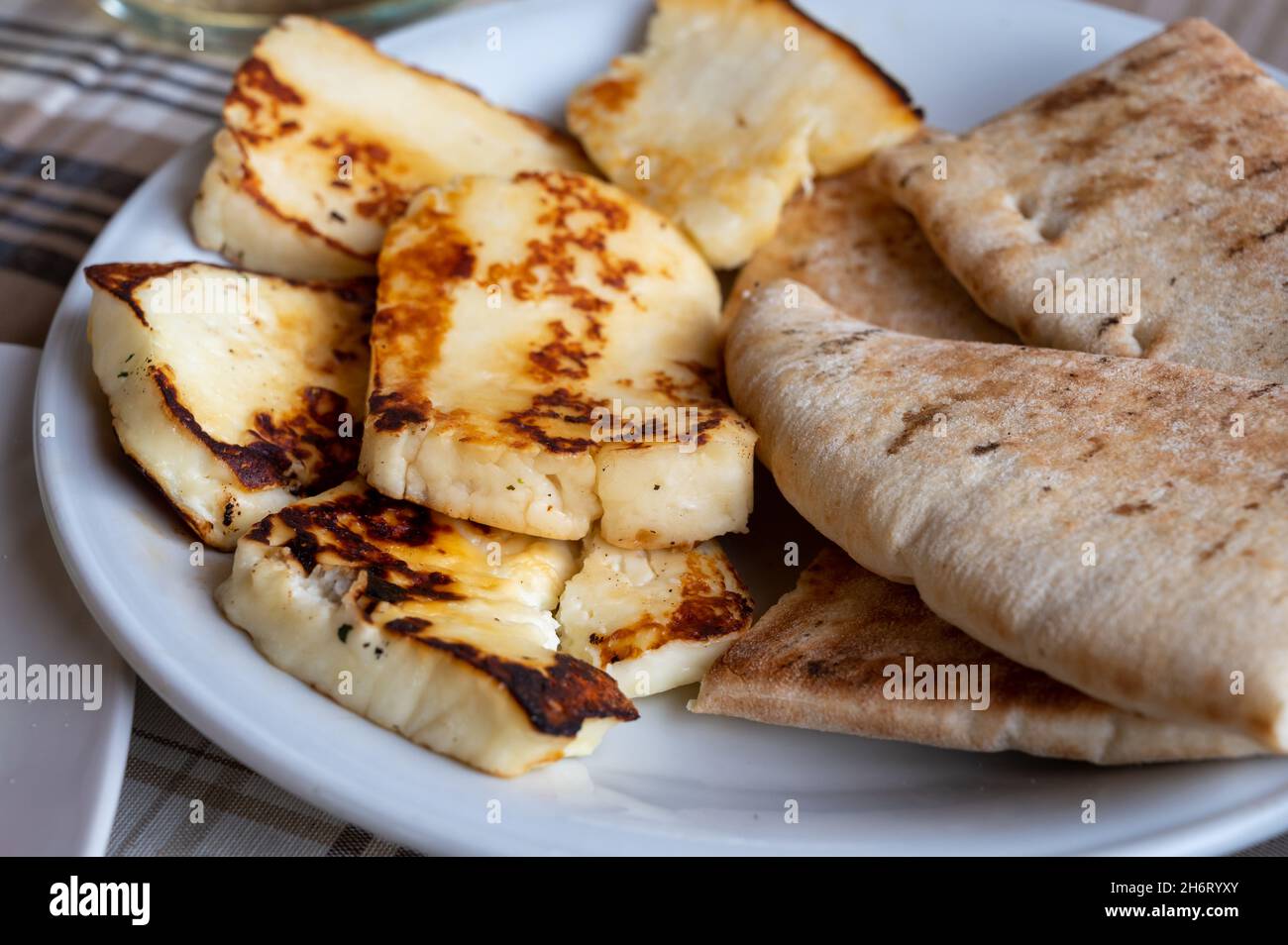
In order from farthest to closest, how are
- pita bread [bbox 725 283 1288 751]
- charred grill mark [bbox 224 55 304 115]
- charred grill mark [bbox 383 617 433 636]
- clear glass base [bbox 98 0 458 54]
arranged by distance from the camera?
clear glass base [bbox 98 0 458 54] < charred grill mark [bbox 224 55 304 115] < charred grill mark [bbox 383 617 433 636] < pita bread [bbox 725 283 1288 751]

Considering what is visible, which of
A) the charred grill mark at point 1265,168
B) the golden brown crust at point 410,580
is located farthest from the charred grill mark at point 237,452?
the charred grill mark at point 1265,168

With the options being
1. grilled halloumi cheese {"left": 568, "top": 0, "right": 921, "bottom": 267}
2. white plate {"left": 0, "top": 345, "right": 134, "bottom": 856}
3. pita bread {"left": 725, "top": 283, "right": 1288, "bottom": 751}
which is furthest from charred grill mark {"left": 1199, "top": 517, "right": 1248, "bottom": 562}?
white plate {"left": 0, "top": 345, "right": 134, "bottom": 856}

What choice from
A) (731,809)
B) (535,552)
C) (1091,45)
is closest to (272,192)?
(535,552)

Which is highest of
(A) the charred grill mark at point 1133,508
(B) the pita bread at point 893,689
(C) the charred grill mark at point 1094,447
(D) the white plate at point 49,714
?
(C) the charred grill mark at point 1094,447

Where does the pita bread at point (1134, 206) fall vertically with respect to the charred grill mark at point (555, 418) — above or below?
above

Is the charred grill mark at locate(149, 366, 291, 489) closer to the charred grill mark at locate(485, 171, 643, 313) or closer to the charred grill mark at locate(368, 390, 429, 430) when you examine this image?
the charred grill mark at locate(368, 390, 429, 430)

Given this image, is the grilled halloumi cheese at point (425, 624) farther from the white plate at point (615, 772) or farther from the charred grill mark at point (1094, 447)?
the charred grill mark at point (1094, 447)
